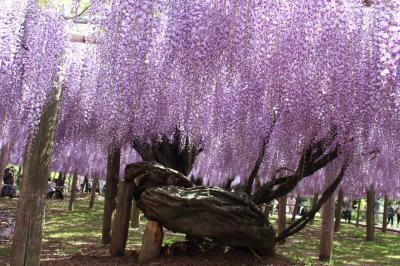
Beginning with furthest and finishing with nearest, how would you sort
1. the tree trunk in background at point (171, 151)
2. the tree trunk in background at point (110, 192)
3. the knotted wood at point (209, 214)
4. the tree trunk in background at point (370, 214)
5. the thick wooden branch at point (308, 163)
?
the tree trunk in background at point (370, 214) < the tree trunk in background at point (110, 192) < the tree trunk in background at point (171, 151) < the thick wooden branch at point (308, 163) < the knotted wood at point (209, 214)

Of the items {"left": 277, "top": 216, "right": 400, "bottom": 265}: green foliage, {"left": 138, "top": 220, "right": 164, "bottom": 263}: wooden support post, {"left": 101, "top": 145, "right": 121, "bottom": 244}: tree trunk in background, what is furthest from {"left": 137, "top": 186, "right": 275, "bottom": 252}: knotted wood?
{"left": 277, "top": 216, "right": 400, "bottom": 265}: green foliage

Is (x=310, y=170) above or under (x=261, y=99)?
under

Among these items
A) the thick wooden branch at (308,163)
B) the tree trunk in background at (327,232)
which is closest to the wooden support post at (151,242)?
the thick wooden branch at (308,163)

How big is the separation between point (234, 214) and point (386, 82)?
251 cm

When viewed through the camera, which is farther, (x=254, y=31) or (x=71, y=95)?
(x=71, y=95)

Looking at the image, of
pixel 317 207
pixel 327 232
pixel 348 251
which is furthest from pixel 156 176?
pixel 348 251

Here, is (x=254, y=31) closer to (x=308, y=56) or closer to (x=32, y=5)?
(x=308, y=56)

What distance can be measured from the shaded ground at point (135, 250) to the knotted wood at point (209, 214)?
0.45m

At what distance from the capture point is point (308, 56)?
16.9 feet

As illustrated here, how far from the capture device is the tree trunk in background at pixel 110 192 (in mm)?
8594

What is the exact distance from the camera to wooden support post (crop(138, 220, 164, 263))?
643 cm

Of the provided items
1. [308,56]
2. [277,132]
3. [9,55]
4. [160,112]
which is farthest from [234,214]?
[9,55]

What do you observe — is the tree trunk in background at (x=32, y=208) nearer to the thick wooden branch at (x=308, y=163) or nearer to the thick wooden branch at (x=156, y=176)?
the thick wooden branch at (x=156, y=176)

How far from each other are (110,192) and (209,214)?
10.7ft
